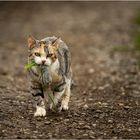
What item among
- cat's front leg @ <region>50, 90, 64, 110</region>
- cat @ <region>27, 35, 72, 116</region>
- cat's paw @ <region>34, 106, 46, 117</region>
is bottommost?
cat's paw @ <region>34, 106, 46, 117</region>

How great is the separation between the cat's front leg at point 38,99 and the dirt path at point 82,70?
11 centimetres

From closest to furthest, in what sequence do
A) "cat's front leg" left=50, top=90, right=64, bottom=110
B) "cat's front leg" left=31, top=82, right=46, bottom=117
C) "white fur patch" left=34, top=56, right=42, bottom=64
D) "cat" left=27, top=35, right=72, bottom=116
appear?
"white fur patch" left=34, top=56, right=42, bottom=64
"cat" left=27, top=35, right=72, bottom=116
"cat's front leg" left=31, top=82, right=46, bottom=117
"cat's front leg" left=50, top=90, right=64, bottom=110

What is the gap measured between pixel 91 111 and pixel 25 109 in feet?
3.43

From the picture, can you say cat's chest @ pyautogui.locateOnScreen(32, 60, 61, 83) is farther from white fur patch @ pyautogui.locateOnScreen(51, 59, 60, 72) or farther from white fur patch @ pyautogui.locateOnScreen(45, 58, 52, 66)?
white fur patch @ pyautogui.locateOnScreen(45, 58, 52, 66)

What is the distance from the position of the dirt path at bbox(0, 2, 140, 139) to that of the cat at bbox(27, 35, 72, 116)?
0.26 meters

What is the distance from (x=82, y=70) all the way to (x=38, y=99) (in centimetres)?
497

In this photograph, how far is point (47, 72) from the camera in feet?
26.2

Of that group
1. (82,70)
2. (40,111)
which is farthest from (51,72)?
(82,70)

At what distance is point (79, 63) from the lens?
46.1 feet

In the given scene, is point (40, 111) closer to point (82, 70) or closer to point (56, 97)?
point (56, 97)

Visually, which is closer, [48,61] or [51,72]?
[48,61]

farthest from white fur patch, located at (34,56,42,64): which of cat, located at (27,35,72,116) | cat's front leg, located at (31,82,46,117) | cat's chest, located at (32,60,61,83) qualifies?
cat's front leg, located at (31,82,46,117)

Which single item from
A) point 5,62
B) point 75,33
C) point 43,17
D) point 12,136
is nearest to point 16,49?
point 5,62

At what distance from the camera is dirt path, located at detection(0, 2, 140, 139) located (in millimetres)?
7945
